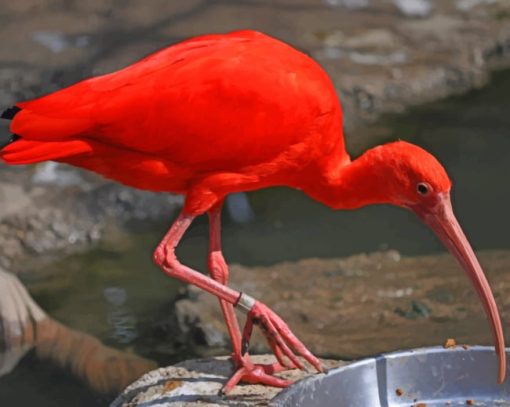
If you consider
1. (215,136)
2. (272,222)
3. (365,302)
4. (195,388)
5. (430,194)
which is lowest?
(272,222)

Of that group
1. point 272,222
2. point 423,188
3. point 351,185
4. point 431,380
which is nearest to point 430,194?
point 423,188

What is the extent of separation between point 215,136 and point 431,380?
0.84 meters

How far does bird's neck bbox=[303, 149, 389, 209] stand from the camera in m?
3.48

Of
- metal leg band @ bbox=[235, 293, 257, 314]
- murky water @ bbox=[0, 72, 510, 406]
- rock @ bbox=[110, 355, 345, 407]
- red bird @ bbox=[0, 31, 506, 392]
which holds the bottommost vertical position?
murky water @ bbox=[0, 72, 510, 406]

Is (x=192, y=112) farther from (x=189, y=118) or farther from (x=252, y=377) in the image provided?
(x=252, y=377)

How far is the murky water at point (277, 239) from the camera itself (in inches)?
215

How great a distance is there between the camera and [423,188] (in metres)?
3.34

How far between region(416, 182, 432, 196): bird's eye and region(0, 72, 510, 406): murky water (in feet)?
6.46

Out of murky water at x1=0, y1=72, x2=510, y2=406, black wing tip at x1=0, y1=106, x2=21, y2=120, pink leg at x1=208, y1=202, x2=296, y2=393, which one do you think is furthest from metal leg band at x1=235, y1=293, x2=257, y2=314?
murky water at x1=0, y1=72, x2=510, y2=406

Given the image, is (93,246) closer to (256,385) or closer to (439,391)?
(256,385)

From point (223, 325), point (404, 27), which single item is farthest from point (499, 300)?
point (404, 27)

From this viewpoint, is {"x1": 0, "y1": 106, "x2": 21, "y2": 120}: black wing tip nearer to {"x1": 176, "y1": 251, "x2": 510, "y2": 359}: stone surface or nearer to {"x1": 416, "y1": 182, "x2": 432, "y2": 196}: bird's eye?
{"x1": 416, "y1": 182, "x2": 432, "y2": 196}: bird's eye

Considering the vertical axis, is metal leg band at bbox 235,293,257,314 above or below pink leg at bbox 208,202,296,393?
above

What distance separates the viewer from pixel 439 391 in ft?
10.9
